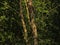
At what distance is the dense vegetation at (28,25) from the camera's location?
19.1 m

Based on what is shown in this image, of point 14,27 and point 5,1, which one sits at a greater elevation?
point 5,1

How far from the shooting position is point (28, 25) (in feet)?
64.4

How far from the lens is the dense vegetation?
19109 mm

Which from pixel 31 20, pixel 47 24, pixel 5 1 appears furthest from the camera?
pixel 47 24

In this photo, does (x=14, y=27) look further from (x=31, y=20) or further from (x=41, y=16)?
(x=31, y=20)

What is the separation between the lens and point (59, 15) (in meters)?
21.2

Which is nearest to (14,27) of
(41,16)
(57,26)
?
(41,16)

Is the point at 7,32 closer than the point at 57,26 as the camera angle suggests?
Yes

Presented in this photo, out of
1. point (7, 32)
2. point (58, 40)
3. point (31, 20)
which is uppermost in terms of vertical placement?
point (31, 20)

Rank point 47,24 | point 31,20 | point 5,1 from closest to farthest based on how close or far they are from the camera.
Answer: point 31,20, point 5,1, point 47,24

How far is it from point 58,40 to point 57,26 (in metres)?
1.29

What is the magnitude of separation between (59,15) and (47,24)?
1693 millimetres

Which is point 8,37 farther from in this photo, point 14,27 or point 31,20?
point 31,20

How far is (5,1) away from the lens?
19.0 meters
